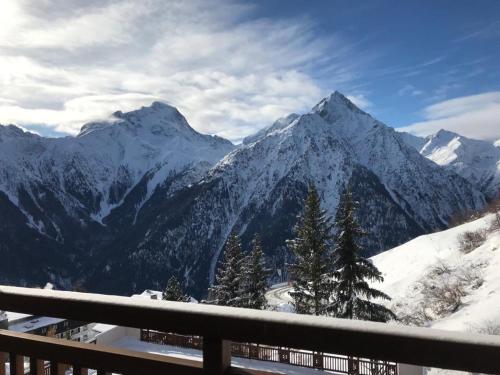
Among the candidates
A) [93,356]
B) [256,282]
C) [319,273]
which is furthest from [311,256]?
[93,356]

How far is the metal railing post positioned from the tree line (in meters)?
21.0

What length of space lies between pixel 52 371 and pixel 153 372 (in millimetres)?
657

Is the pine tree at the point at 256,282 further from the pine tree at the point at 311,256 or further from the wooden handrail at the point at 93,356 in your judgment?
the wooden handrail at the point at 93,356

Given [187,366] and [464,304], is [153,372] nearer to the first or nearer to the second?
[187,366]

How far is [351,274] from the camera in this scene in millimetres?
23281

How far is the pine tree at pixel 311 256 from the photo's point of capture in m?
26.5

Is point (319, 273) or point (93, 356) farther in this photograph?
point (319, 273)

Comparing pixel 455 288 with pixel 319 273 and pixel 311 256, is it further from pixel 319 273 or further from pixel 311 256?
pixel 311 256

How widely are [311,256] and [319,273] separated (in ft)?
3.58

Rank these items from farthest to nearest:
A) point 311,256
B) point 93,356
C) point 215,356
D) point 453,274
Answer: point 311,256 → point 453,274 → point 93,356 → point 215,356

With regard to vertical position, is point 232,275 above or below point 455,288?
below

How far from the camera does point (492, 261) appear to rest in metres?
25.4

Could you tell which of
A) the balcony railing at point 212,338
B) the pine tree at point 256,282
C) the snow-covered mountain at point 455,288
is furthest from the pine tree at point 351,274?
the balcony railing at point 212,338

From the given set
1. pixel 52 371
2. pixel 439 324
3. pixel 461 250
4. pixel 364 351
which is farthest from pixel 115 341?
pixel 461 250
